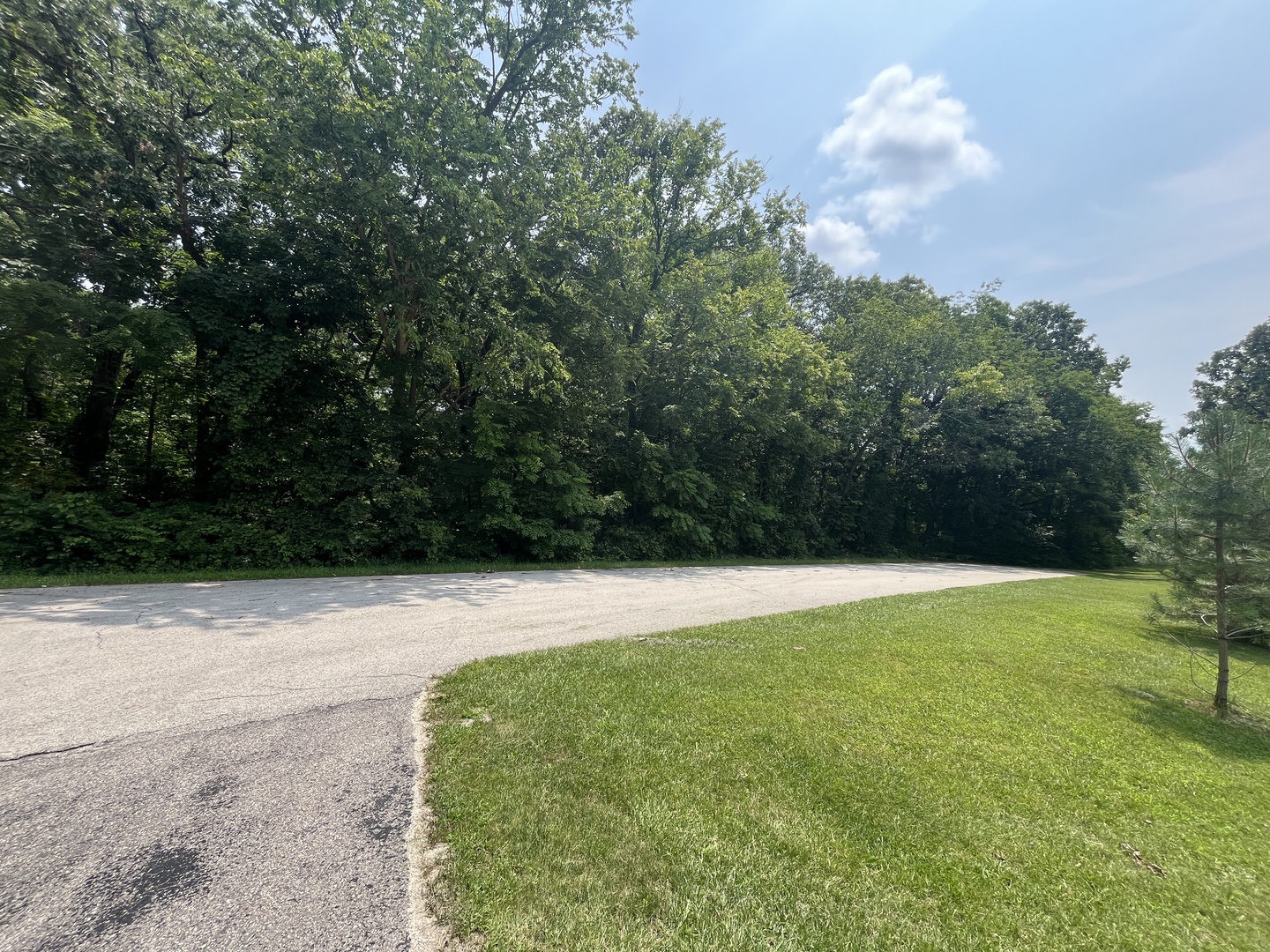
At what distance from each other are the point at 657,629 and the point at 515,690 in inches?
110

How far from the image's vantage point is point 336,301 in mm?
11602

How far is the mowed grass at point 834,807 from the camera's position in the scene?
2.02m

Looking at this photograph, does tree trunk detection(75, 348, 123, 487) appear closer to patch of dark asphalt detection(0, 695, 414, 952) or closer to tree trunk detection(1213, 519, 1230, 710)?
patch of dark asphalt detection(0, 695, 414, 952)

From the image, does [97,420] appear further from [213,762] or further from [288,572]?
[213,762]

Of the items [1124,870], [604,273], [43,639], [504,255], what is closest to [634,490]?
[604,273]

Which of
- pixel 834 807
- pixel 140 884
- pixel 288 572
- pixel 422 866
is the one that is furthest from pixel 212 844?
pixel 288 572

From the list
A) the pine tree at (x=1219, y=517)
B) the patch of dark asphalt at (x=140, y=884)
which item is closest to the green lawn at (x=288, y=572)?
the patch of dark asphalt at (x=140, y=884)

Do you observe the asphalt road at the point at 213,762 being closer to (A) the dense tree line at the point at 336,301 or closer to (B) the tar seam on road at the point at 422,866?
(B) the tar seam on road at the point at 422,866

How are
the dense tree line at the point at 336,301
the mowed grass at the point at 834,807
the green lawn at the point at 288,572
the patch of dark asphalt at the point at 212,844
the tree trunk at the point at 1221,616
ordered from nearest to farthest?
1. the patch of dark asphalt at the point at 212,844
2. the mowed grass at the point at 834,807
3. the tree trunk at the point at 1221,616
4. the green lawn at the point at 288,572
5. the dense tree line at the point at 336,301

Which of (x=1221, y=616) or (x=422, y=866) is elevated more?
(x=1221, y=616)

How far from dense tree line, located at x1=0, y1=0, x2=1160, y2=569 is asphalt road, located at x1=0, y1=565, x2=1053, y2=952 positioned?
184 inches

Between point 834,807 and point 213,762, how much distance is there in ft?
12.1

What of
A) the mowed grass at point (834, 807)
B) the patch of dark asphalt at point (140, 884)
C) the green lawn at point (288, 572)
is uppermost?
the patch of dark asphalt at point (140, 884)

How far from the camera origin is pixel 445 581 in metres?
9.23
